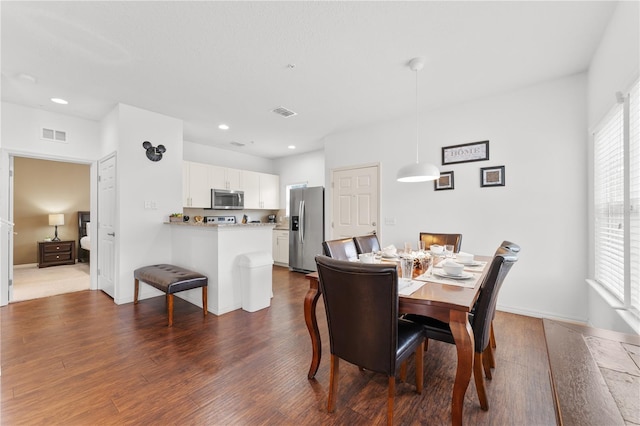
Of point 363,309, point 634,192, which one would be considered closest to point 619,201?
point 634,192

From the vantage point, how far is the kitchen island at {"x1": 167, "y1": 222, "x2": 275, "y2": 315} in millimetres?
3148

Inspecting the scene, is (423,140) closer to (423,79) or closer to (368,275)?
(423,79)

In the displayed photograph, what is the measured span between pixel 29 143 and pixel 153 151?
60.7 inches

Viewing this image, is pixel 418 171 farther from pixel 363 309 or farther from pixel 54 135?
pixel 54 135

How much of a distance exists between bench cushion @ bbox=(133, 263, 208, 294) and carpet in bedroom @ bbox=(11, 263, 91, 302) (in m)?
1.67

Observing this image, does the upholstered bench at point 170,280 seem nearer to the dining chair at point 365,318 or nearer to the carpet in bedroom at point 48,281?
the carpet in bedroom at point 48,281

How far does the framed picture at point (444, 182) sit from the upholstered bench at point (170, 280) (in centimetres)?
322

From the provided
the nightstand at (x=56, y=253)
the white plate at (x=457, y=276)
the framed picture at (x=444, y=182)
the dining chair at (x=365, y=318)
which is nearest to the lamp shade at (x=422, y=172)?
the white plate at (x=457, y=276)

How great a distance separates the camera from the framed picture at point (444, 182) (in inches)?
141

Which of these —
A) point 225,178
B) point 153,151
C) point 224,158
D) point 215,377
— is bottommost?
point 215,377

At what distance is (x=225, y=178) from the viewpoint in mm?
5500

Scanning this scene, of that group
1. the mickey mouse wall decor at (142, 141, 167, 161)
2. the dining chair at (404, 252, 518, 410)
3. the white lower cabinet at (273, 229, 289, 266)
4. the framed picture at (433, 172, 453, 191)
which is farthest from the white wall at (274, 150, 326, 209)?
the dining chair at (404, 252, 518, 410)

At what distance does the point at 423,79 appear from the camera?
292 centimetres

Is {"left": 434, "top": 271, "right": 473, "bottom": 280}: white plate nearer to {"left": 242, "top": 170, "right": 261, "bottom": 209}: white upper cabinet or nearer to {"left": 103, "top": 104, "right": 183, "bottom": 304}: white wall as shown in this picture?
{"left": 103, "top": 104, "right": 183, "bottom": 304}: white wall
